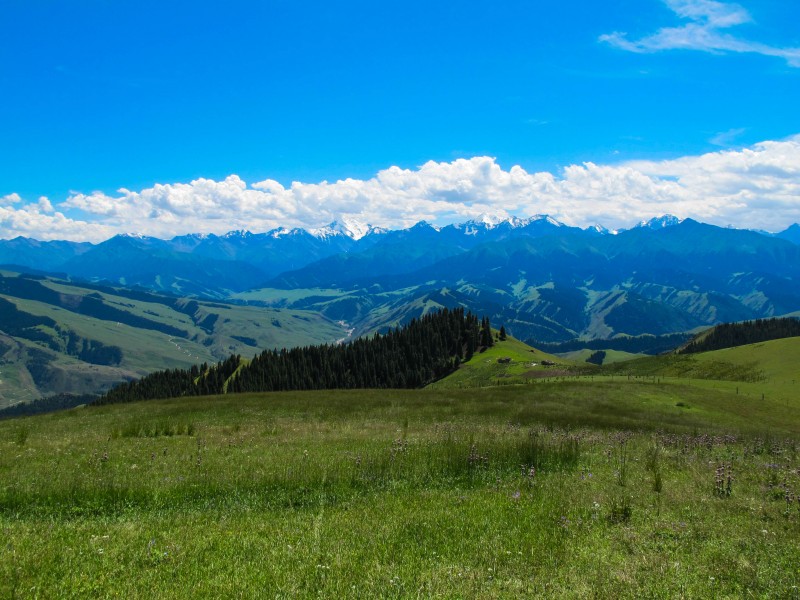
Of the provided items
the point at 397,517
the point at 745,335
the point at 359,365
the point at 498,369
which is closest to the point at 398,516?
the point at 397,517

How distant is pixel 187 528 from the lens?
1096cm

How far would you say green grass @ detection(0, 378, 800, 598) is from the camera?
332 inches

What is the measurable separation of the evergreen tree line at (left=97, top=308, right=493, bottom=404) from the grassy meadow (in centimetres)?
10891

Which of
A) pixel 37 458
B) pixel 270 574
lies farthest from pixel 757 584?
pixel 37 458

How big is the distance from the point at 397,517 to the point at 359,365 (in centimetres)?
13080

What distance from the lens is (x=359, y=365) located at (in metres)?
141

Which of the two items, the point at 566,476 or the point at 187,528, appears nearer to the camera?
the point at 187,528

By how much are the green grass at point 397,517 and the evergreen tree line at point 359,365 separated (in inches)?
4280

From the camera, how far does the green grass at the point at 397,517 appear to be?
8.44m

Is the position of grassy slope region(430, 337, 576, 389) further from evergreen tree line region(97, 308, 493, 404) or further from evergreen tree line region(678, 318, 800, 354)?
evergreen tree line region(678, 318, 800, 354)

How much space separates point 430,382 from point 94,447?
110 meters

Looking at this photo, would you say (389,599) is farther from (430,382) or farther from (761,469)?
(430,382)

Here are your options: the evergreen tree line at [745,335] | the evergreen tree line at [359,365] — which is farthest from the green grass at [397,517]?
the evergreen tree line at [745,335]

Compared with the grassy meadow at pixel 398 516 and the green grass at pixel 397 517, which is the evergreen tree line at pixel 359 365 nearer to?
the green grass at pixel 397 517
